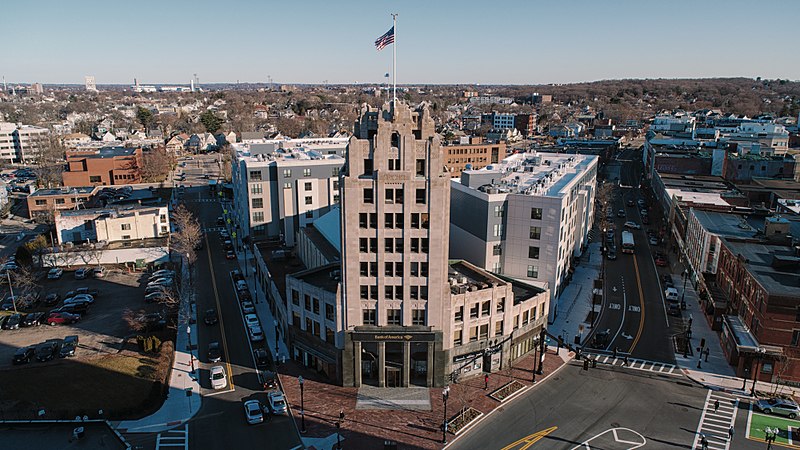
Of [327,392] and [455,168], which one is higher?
[455,168]

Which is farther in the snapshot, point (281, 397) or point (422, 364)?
point (422, 364)

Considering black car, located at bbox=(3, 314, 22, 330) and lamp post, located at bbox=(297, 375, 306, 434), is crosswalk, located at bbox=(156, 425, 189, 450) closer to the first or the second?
lamp post, located at bbox=(297, 375, 306, 434)

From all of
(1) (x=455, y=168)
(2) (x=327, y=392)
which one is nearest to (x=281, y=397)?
(2) (x=327, y=392)

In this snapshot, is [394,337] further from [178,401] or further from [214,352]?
[214,352]

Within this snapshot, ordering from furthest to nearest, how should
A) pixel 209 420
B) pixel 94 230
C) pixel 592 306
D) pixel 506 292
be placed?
pixel 94 230 → pixel 592 306 → pixel 506 292 → pixel 209 420

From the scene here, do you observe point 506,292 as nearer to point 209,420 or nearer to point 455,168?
point 209,420

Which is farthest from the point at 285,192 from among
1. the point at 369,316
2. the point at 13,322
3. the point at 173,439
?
the point at 173,439
